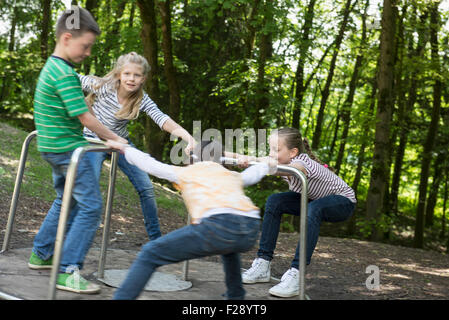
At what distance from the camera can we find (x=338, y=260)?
607 centimetres

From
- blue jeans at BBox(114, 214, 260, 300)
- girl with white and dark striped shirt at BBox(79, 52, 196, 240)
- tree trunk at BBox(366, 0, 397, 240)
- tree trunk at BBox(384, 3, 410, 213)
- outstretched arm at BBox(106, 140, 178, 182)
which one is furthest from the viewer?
tree trunk at BBox(384, 3, 410, 213)

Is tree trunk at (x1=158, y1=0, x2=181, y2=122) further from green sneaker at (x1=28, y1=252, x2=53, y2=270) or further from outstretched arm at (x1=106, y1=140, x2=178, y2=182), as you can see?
outstretched arm at (x1=106, y1=140, x2=178, y2=182)

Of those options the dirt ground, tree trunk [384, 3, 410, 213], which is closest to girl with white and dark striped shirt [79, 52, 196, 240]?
the dirt ground

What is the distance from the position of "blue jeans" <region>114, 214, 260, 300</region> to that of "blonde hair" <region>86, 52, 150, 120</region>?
1641mm

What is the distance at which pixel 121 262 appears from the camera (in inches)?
183

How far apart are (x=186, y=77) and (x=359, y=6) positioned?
17.5 ft

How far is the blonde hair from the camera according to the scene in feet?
13.1

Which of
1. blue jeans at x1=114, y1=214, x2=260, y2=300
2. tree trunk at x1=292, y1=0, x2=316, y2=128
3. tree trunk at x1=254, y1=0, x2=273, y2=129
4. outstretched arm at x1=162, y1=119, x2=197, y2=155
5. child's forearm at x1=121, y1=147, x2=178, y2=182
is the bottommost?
blue jeans at x1=114, y1=214, x2=260, y2=300

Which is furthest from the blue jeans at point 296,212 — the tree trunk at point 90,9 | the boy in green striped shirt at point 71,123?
the tree trunk at point 90,9

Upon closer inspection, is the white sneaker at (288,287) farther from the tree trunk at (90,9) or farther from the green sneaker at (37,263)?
the tree trunk at (90,9)

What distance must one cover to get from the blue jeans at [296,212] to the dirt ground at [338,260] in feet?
1.77

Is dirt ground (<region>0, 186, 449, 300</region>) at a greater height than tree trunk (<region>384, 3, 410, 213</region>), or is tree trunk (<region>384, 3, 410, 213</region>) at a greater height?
tree trunk (<region>384, 3, 410, 213</region>)

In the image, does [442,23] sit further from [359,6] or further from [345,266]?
[345,266]
